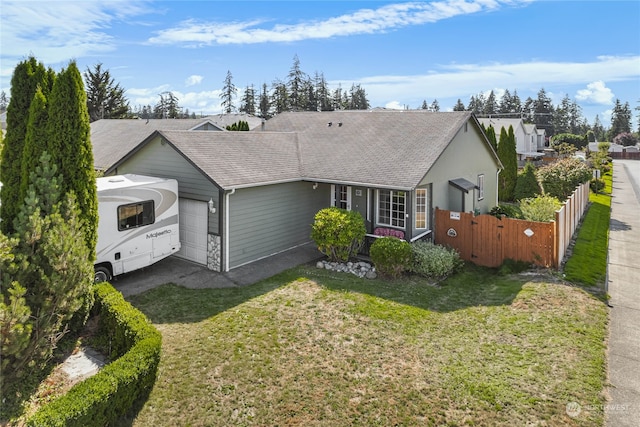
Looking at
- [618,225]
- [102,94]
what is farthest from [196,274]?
[102,94]

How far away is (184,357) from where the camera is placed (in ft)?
25.8

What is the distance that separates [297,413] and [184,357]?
2.69 metres

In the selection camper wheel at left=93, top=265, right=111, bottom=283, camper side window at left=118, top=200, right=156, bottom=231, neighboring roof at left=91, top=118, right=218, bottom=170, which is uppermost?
neighboring roof at left=91, top=118, right=218, bottom=170

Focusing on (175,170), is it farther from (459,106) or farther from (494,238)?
(459,106)

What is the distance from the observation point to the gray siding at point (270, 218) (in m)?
13.2

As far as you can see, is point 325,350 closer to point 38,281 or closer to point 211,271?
point 38,281

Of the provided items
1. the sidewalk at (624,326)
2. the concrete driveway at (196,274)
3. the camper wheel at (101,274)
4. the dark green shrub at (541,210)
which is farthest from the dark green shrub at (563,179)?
the camper wheel at (101,274)

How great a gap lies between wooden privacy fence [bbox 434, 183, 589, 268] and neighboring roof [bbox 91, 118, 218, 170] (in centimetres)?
1780

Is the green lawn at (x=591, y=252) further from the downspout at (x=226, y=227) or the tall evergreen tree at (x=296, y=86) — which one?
the tall evergreen tree at (x=296, y=86)

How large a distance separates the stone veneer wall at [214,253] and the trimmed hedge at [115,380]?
428cm

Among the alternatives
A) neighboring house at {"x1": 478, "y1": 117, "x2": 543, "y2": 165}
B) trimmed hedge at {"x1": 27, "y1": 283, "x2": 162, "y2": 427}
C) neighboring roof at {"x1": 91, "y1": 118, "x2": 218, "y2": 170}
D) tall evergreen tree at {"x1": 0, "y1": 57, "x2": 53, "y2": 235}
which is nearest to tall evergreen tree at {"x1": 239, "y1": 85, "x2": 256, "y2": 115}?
neighboring house at {"x1": 478, "y1": 117, "x2": 543, "y2": 165}

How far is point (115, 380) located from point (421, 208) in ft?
36.6
